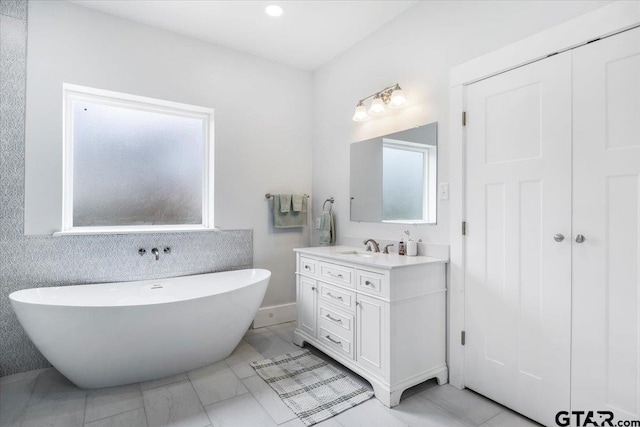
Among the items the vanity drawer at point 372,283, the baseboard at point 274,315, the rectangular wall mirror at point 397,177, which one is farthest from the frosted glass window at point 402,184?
the baseboard at point 274,315

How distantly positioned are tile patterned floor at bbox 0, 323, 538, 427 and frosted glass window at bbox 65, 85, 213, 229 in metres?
1.25

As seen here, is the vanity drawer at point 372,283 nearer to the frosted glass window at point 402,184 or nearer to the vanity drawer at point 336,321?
the vanity drawer at point 336,321

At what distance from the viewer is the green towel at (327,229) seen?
3350mm

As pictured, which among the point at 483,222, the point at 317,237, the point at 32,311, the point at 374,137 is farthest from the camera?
the point at 317,237

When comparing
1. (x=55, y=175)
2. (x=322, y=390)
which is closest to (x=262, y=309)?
(x=322, y=390)

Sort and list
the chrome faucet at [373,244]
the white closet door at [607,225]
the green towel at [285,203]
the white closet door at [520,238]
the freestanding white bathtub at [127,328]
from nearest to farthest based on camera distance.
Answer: the white closet door at [607,225]
the white closet door at [520,238]
the freestanding white bathtub at [127,328]
the chrome faucet at [373,244]
the green towel at [285,203]

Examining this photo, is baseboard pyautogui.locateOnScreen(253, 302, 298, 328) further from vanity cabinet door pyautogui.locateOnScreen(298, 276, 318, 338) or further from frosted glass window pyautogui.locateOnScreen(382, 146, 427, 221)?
frosted glass window pyautogui.locateOnScreen(382, 146, 427, 221)

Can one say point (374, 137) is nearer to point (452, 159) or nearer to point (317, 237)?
point (452, 159)

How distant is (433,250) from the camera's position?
2.39m

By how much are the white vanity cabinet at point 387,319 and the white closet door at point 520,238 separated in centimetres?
22

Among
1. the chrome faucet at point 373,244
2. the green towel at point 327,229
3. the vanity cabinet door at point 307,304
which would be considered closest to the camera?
the vanity cabinet door at point 307,304

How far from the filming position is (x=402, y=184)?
267 centimetres

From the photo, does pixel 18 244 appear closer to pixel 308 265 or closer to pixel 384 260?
pixel 308 265

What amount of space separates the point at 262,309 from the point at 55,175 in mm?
2079
